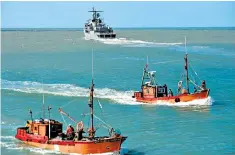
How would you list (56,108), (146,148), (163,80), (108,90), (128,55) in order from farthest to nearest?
(128,55) → (163,80) → (108,90) → (56,108) → (146,148)

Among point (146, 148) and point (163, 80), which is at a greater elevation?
point (163, 80)

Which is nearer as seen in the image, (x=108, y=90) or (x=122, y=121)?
(x=122, y=121)

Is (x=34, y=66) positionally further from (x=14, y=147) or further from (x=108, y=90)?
(x=14, y=147)

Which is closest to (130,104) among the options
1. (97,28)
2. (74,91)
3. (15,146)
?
(74,91)

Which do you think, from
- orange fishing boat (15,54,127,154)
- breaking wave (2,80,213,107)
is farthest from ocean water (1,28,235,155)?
orange fishing boat (15,54,127,154)

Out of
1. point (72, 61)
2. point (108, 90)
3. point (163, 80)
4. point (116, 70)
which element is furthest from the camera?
point (72, 61)

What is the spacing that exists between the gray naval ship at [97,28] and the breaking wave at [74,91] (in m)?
94.8

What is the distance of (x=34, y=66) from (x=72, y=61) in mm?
10855

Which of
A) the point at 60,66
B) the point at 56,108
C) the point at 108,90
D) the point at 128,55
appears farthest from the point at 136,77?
the point at 128,55

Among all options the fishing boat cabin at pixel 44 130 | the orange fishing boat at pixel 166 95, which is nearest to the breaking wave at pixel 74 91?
the orange fishing boat at pixel 166 95

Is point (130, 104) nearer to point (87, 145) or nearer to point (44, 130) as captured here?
point (44, 130)

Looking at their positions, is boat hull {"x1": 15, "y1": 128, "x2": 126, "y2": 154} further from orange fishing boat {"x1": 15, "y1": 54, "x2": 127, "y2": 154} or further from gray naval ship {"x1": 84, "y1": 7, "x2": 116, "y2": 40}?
gray naval ship {"x1": 84, "y1": 7, "x2": 116, "y2": 40}

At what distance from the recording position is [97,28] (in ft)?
536

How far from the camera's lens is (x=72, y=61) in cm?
9988
